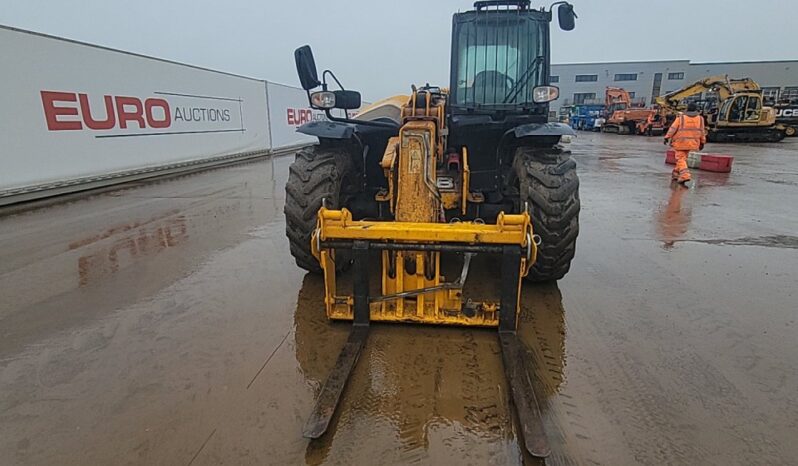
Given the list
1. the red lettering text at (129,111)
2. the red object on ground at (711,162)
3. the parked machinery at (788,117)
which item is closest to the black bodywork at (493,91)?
the red lettering text at (129,111)

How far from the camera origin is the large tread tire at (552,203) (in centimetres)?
341

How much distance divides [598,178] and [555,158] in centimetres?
795

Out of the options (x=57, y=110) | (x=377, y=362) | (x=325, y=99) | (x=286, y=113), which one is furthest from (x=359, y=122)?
(x=286, y=113)

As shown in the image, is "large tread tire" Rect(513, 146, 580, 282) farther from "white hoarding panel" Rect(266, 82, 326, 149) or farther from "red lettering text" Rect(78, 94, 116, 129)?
"white hoarding panel" Rect(266, 82, 326, 149)

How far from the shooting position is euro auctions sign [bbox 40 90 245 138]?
324 inches

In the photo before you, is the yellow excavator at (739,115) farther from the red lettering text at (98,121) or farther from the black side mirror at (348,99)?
the red lettering text at (98,121)

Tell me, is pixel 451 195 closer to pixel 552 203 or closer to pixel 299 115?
pixel 552 203

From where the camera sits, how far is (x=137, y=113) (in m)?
9.91

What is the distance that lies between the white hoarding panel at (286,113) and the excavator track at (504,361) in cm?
1494

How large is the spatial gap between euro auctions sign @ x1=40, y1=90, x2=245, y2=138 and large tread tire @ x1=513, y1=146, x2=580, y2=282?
342 inches

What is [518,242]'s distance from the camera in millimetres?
2822

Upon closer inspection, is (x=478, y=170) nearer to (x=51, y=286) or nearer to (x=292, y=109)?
(x=51, y=286)

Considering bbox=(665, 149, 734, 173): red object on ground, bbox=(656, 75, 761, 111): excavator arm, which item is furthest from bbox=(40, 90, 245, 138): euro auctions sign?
bbox=(656, 75, 761, 111): excavator arm

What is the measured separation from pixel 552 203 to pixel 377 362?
1779 millimetres
